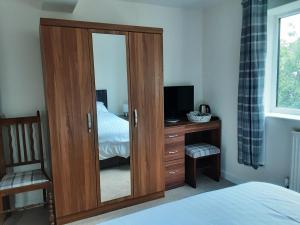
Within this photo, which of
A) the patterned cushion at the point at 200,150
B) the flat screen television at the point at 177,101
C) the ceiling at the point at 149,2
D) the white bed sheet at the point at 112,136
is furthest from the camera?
the flat screen television at the point at 177,101

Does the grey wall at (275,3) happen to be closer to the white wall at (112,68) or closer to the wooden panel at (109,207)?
the white wall at (112,68)

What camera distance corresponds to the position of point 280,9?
2.51 metres

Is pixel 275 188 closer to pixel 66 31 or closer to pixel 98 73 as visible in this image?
pixel 98 73

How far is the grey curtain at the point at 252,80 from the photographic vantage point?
8.37 feet

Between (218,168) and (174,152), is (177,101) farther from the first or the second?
(218,168)

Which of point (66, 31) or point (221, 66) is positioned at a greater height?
point (66, 31)

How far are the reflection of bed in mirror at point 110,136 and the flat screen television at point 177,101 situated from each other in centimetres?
85

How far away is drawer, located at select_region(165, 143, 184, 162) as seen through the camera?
2.93 meters

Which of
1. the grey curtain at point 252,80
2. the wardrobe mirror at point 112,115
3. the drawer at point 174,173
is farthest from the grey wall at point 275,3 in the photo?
the drawer at point 174,173

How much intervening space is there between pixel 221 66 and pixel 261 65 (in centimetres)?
68

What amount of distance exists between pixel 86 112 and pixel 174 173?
137cm

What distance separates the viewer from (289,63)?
2.56 metres

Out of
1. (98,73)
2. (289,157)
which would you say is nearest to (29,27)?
(98,73)

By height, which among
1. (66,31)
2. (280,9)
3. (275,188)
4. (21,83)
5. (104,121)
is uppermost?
(280,9)
